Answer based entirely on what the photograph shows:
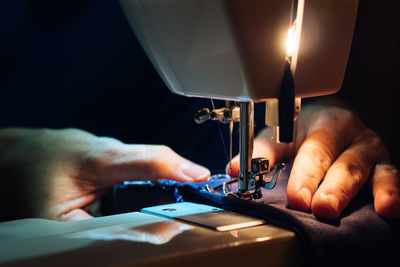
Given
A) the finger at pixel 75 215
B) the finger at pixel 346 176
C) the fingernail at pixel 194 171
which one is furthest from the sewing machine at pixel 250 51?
the finger at pixel 75 215

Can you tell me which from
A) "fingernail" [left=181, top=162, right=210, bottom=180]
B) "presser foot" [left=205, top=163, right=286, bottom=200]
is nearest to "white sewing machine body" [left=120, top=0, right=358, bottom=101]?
"presser foot" [left=205, top=163, right=286, bottom=200]

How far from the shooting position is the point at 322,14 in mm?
627

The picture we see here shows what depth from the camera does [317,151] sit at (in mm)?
802

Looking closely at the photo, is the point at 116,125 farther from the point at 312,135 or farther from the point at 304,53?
the point at 304,53

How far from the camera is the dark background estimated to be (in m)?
1.21

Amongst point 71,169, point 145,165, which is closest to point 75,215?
point 71,169

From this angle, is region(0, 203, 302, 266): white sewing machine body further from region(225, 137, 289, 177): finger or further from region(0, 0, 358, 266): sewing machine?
region(225, 137, 289, 177): finger

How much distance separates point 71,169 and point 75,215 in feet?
0.42

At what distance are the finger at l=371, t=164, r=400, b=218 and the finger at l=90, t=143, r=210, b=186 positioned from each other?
1.28 feet

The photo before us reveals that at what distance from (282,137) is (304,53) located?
0.13 m

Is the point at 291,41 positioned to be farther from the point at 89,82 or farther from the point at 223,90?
the point at 89,82

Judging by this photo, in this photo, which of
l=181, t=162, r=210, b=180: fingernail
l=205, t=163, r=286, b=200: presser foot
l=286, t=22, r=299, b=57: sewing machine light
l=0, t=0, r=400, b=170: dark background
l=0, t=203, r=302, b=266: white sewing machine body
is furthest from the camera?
l=0, t=0, r=400, b=170: dark background

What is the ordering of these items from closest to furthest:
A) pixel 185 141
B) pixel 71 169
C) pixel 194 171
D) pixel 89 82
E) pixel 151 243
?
pixel 151 243 → pixel 194 171 → pixel 71 169 → pixel 89 82 → pixel 185 141

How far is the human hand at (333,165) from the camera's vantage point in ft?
2.11
